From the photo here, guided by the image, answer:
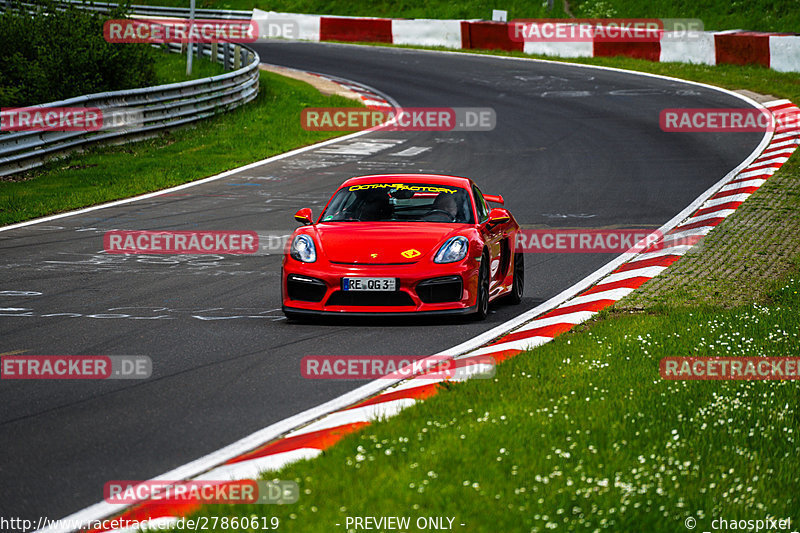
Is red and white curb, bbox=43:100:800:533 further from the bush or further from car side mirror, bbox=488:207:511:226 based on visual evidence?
the bush

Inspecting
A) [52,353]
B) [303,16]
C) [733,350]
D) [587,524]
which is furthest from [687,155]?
[303,16]

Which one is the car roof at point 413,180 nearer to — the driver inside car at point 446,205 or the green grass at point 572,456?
the driver inside car at point 446,205

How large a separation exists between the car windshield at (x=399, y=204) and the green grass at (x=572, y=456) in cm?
314

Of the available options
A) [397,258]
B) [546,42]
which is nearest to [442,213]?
[397,258]

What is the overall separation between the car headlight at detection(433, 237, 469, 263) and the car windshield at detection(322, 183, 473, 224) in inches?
25.0

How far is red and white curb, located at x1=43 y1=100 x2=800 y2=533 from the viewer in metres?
5.68

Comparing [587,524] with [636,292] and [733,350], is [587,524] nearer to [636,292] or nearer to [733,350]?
[733,350]

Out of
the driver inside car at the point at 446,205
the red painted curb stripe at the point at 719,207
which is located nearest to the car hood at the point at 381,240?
the driver inside car at the point at 446,205

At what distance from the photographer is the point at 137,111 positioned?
23844 millimetres

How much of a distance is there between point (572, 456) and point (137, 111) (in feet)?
64.9

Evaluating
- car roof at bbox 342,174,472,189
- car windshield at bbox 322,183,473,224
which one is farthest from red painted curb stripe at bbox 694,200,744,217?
car windshield at bbox 322,183,473,224

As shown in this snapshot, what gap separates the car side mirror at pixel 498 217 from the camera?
10.7 metres

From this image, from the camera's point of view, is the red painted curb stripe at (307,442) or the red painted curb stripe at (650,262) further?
the red painted curb stripe at (650,262)

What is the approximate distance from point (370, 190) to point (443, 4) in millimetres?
42099
